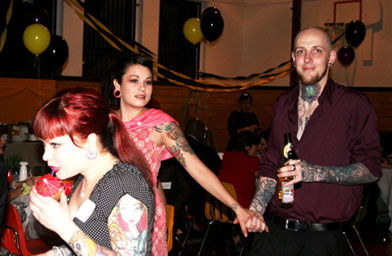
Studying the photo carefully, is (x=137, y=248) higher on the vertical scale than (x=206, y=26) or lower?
lower

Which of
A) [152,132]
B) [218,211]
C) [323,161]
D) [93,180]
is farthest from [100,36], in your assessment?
[93,180]

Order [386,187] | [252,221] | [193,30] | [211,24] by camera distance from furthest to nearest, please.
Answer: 1. [193,30]
2. [211,24]
3. [386,187]
4. [252,221]

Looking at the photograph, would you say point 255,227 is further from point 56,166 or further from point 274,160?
point 56,166

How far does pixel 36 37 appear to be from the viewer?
23.0 feet

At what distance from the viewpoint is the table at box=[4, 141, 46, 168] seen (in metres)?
6.26

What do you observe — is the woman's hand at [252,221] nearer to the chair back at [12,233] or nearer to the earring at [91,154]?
the earring at [91,154]

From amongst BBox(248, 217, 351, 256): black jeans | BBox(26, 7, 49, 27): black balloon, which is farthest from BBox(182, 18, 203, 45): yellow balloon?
BBox(248, 217, 351, 256): black jeans

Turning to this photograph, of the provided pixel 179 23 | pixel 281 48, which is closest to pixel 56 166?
pixel 179 23

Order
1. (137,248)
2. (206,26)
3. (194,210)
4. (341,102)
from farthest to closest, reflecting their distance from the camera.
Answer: (206,26), (194,210), (341,102), (137,248)

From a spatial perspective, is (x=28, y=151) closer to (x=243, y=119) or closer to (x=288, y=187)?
(x=243, y=119)

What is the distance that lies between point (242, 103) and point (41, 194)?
744 cm

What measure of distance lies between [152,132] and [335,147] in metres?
1.04

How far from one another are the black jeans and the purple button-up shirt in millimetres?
73

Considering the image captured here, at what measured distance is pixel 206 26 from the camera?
837cm
